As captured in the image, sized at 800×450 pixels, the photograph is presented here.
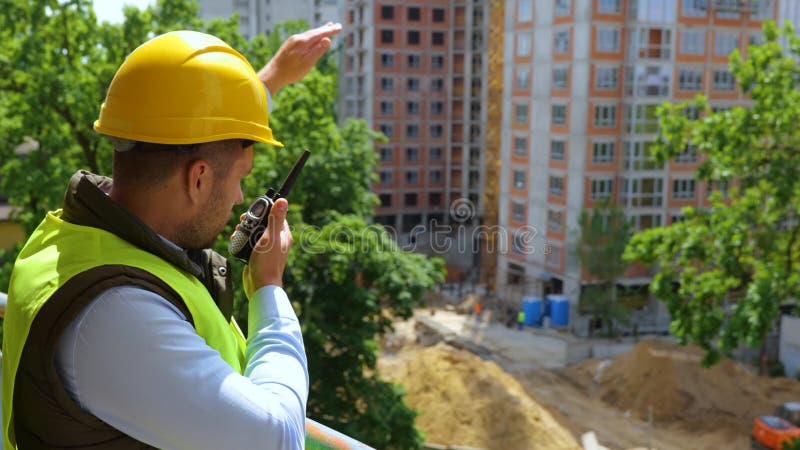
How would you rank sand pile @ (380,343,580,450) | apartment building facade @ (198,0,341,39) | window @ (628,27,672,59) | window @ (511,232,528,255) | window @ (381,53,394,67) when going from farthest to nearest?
apartment building facade @ (198,0,341,39), window @ (381,53,394,67), window @ (511,232,528,255), window @ (628,27,672,59), sand pile @ (380,343,580,450)

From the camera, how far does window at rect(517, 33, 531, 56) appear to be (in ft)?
140

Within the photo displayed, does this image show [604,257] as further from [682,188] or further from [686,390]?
[686,390]

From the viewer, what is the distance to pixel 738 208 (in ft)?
47.6

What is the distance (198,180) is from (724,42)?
137ft

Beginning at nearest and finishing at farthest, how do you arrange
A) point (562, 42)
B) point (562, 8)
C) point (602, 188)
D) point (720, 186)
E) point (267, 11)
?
point (720, 186) < point (602, 188) < point (562, 8) < point (562, 42) < point (267, 11)

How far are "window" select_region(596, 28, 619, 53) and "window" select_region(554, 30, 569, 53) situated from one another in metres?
1.72

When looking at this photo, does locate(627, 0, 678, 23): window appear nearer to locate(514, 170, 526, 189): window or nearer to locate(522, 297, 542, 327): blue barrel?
locate(514, 170, 526, 189): window

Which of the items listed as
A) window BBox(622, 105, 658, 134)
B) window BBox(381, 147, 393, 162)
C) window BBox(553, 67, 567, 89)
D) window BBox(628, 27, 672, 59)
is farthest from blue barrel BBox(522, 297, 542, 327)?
window BBox(381, 147, 393, 162)

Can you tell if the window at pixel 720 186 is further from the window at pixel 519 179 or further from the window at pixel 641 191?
the window at pixel 519 179

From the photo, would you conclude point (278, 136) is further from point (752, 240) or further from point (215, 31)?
point (752, 240)

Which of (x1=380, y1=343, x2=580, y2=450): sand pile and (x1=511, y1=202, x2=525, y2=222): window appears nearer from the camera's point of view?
(x1=380, y1=343, x2=580, y2=450): sand pile

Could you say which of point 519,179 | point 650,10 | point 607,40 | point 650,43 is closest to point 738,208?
Answer: point 607,40

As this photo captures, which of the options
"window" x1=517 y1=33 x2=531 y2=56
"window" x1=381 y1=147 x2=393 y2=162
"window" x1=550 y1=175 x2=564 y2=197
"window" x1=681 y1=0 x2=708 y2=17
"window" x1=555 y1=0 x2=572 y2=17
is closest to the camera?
"window" x1=681 y1=0 x2=708 y2=17

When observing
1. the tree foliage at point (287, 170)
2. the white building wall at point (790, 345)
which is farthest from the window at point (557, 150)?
the tree foliage at point (287, 170)
